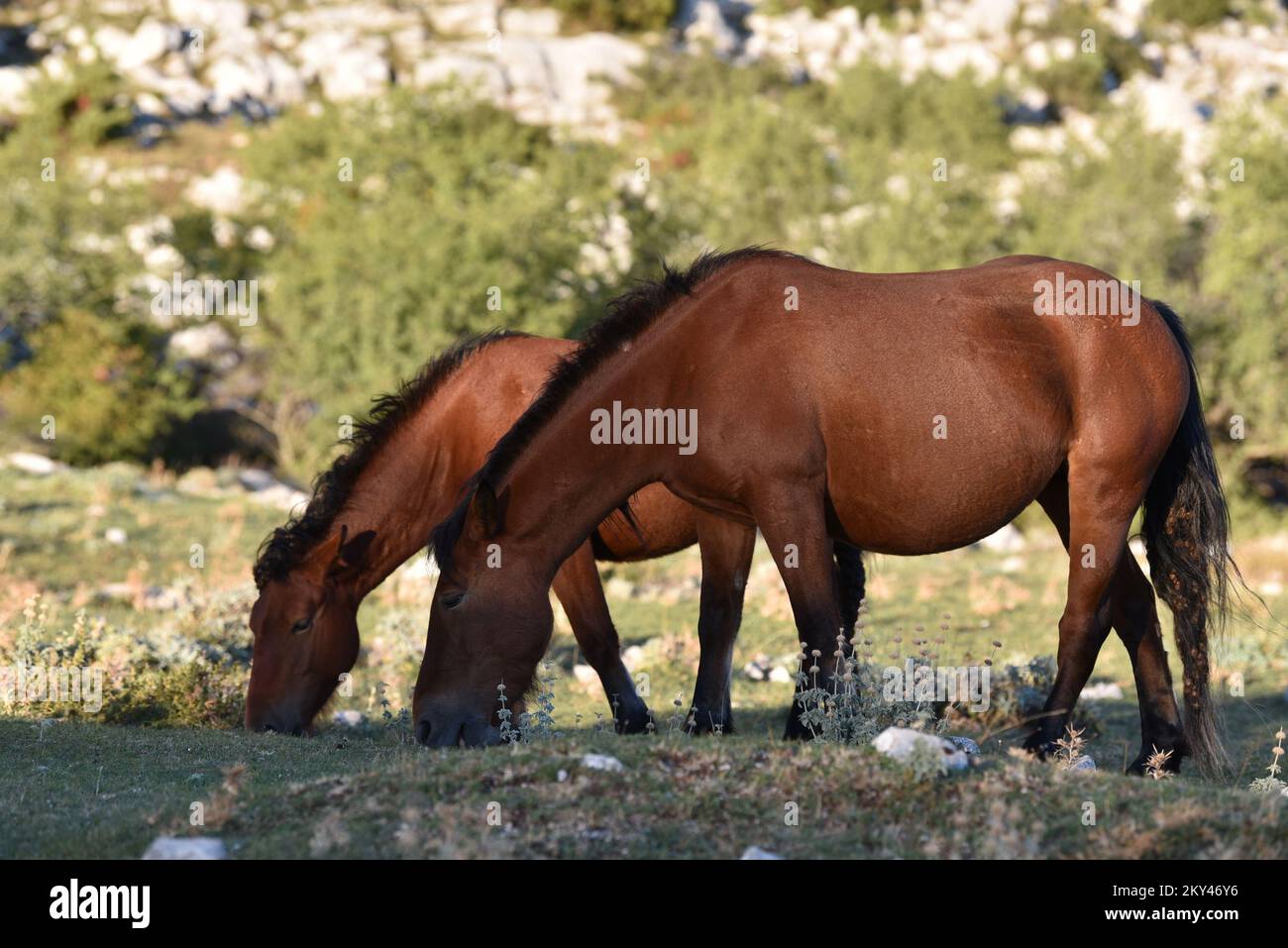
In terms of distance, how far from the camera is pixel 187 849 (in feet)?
18.0

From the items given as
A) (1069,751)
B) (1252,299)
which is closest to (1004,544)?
(1252,299)

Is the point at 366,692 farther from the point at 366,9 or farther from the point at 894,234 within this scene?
the point at 366,9

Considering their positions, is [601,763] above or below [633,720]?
above

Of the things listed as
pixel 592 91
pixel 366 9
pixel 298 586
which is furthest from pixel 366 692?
pixel 366 9

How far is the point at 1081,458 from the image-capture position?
27.0 feet

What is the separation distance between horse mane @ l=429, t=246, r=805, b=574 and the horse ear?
1.39m

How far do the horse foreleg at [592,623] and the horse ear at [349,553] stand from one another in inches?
47.8

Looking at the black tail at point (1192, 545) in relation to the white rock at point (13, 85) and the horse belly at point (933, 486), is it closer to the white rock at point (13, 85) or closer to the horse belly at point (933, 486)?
the horse belly at point (933, 486)

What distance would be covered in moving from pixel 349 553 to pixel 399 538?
0.40 metres

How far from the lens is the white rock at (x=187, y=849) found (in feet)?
17.9

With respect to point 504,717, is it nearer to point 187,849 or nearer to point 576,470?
point 576,470

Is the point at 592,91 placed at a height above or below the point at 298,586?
above
